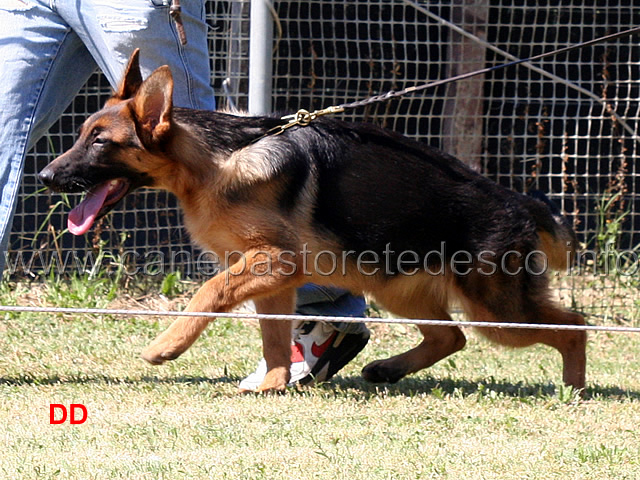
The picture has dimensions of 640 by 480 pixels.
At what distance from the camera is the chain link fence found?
6.54 metres

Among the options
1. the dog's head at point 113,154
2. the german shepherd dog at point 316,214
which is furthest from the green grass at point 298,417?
the dog's head at point 113,154

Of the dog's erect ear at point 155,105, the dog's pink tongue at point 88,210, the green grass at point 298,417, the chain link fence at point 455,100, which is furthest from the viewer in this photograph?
the chain link fence at point 455,100

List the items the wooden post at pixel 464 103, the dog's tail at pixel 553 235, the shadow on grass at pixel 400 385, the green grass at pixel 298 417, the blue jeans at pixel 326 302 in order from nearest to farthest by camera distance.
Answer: the green grass at pixel 298 417 → the shadow on grass at pixel 400 385 → the dog's tail at pixel 553 235 → the blue jeans at pixel 326 302 → the wooden post at pixel 464 103

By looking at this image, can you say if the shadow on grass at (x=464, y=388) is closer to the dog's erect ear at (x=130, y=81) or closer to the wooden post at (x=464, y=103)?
the dog's erect ear at (x=130, y=81)

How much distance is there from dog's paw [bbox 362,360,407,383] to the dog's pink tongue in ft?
4.94

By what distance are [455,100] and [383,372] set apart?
291 cm

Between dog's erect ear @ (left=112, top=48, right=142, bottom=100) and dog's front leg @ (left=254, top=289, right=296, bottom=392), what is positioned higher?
dog's erect ear @ (left=112, top=48, right=142, bottom=100)

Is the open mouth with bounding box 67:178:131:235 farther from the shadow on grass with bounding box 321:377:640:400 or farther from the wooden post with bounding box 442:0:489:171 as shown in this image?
the wooden post with bounding box 442:0:489:171

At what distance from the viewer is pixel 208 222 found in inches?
158

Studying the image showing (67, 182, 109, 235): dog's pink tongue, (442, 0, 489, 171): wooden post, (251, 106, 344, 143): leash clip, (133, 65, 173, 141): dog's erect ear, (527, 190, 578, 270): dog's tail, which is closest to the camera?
(133, 65, 173, 141): dog's erect ear

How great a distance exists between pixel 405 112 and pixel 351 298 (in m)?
2.69

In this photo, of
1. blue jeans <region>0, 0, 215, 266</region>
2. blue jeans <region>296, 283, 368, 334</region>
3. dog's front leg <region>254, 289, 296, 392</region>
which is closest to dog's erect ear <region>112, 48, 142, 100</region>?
blue jeans <region>0, 0, 215, 266</region>

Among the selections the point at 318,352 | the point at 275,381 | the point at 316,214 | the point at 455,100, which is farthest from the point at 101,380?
the point at 455,100

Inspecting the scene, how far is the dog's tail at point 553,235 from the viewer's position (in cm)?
443
